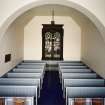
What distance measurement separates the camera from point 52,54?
10.4m

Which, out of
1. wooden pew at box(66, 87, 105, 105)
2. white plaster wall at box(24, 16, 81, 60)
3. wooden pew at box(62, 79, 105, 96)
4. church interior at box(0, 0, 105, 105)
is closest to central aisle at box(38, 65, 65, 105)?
church interior at box(0, 0, 105, 105)

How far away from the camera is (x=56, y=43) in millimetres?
10438

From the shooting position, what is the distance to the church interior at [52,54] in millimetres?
4121

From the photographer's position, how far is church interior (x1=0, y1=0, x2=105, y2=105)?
4.12 meters

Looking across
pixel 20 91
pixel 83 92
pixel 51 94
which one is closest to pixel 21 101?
pixel 20 91

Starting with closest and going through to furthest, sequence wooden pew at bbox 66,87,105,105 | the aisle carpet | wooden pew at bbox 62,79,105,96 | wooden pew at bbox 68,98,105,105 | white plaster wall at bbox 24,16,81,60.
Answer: wooden pew at bbox 68,98,105,105, wooden pew at bbox 66,87,105,105, wooden pew at bbox 62,79,105,96, the aisle carpet, white plaster wall at bbox 24,16,81,60

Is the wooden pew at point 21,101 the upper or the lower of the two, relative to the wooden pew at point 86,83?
lower

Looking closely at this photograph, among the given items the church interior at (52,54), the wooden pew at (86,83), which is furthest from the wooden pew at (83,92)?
the wooden pew at (86,83)

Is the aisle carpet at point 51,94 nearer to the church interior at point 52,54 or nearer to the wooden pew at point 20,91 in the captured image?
the church interior at point 52,54

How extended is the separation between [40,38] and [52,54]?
35.2 inches

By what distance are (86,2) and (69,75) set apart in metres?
2.26

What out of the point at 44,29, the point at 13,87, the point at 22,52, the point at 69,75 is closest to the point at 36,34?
the point at 44,29

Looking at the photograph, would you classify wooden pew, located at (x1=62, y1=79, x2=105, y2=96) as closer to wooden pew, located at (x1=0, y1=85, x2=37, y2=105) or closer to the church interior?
the church interior

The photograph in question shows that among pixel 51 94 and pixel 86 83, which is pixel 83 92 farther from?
pixel 51 94
